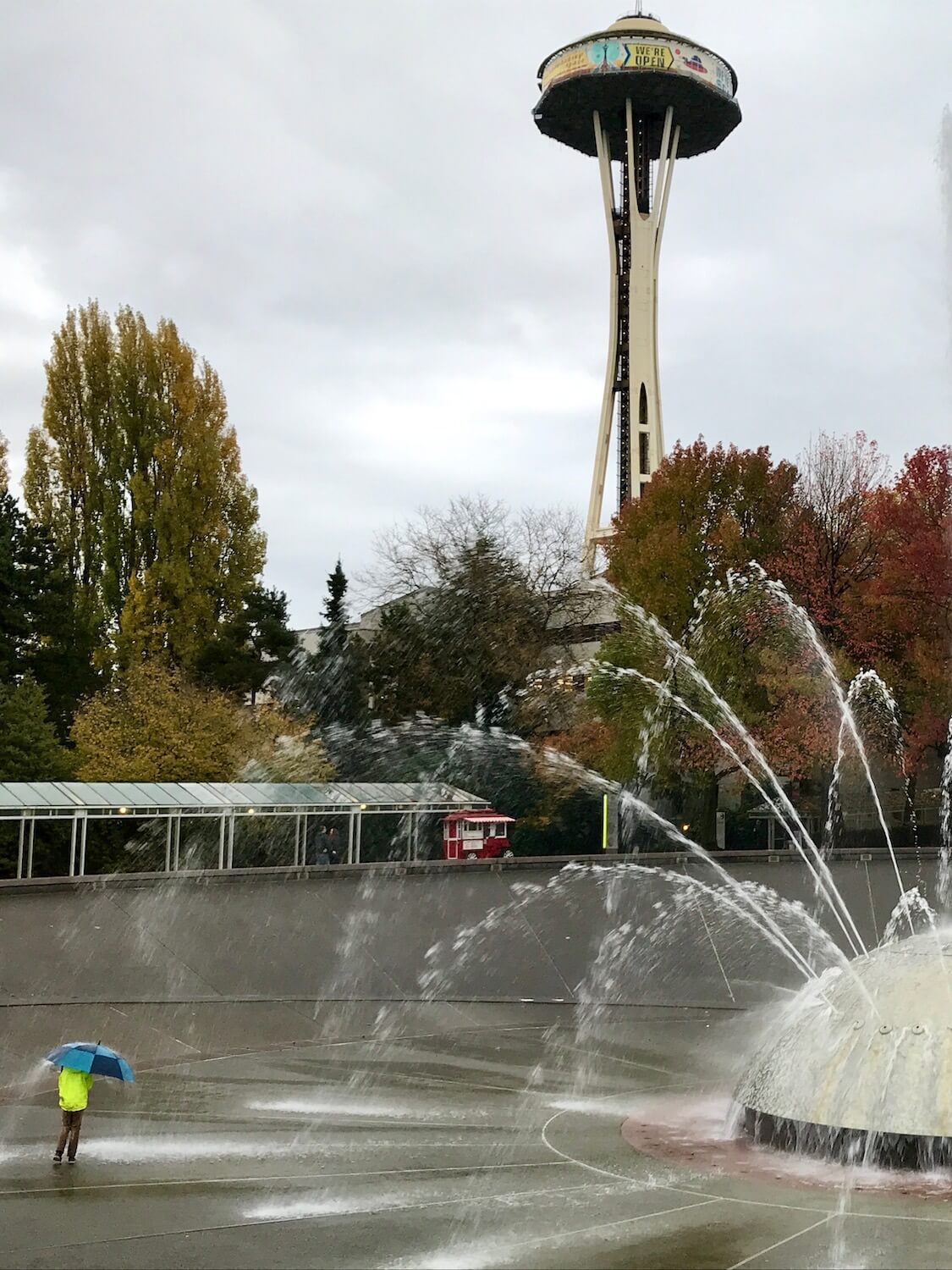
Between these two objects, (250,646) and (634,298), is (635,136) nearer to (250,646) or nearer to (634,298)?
(634,298)

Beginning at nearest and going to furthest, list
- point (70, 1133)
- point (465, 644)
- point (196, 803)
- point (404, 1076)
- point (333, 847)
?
point (70, 1133)
point (404, 1076)
point (196, 803)
point (333, 847)
point (465, 644)

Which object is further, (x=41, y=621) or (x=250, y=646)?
(x=250, y=646)

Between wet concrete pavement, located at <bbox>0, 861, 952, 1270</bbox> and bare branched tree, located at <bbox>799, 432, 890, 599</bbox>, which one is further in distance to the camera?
bare branched tree, located at <bbox>799, 432, 890, 599</bbox>

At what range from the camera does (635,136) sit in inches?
2820

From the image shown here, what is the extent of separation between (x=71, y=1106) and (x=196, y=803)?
15005mm

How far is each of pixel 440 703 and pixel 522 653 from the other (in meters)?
2.85

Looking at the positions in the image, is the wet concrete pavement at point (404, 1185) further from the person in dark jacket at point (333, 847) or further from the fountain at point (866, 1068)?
the person in dark jacket at point (333, 847)

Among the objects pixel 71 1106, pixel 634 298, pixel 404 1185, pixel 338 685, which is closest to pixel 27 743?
pixel 338 685

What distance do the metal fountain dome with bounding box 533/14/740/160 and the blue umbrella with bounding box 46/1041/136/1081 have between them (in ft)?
213

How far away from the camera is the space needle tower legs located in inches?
2616

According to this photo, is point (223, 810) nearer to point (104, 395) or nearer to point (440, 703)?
point (440, 703)

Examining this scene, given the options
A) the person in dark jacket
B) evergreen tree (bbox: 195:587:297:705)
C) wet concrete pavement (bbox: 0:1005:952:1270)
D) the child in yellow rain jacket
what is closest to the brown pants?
the child in yellow rain jacket

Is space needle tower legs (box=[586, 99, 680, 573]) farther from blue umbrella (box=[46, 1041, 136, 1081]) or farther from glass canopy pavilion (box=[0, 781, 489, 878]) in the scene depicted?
blue umbrella (box=[46, 1041, 136, 1081])

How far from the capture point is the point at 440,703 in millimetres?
41250
